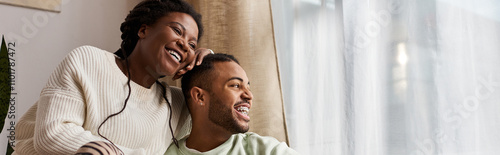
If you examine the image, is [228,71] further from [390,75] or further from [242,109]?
[390,75]

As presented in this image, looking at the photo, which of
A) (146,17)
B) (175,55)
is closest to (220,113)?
(175,55)

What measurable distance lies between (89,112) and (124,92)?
3.9 inches

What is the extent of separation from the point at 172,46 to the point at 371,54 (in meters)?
0.62

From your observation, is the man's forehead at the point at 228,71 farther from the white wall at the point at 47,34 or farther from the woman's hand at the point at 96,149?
the white wall at the point at 47,34

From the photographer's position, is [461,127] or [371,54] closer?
[461,127]

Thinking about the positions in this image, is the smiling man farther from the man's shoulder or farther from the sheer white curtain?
the sheer white curtain

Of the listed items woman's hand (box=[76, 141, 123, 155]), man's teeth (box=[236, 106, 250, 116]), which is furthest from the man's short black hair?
woman's hand (box=[76, 141, 123, 155])

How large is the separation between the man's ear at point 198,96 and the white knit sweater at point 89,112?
0.08 meters

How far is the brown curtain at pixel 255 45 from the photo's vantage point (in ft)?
5.04

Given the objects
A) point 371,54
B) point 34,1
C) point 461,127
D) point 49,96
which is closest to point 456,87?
point 461,127

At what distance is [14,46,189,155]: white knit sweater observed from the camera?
921 millimetres

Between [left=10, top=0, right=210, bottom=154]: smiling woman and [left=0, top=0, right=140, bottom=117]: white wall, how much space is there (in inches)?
34.2

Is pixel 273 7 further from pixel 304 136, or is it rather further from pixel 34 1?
pixel 34 1

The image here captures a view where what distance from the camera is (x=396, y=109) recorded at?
4.25 feet
